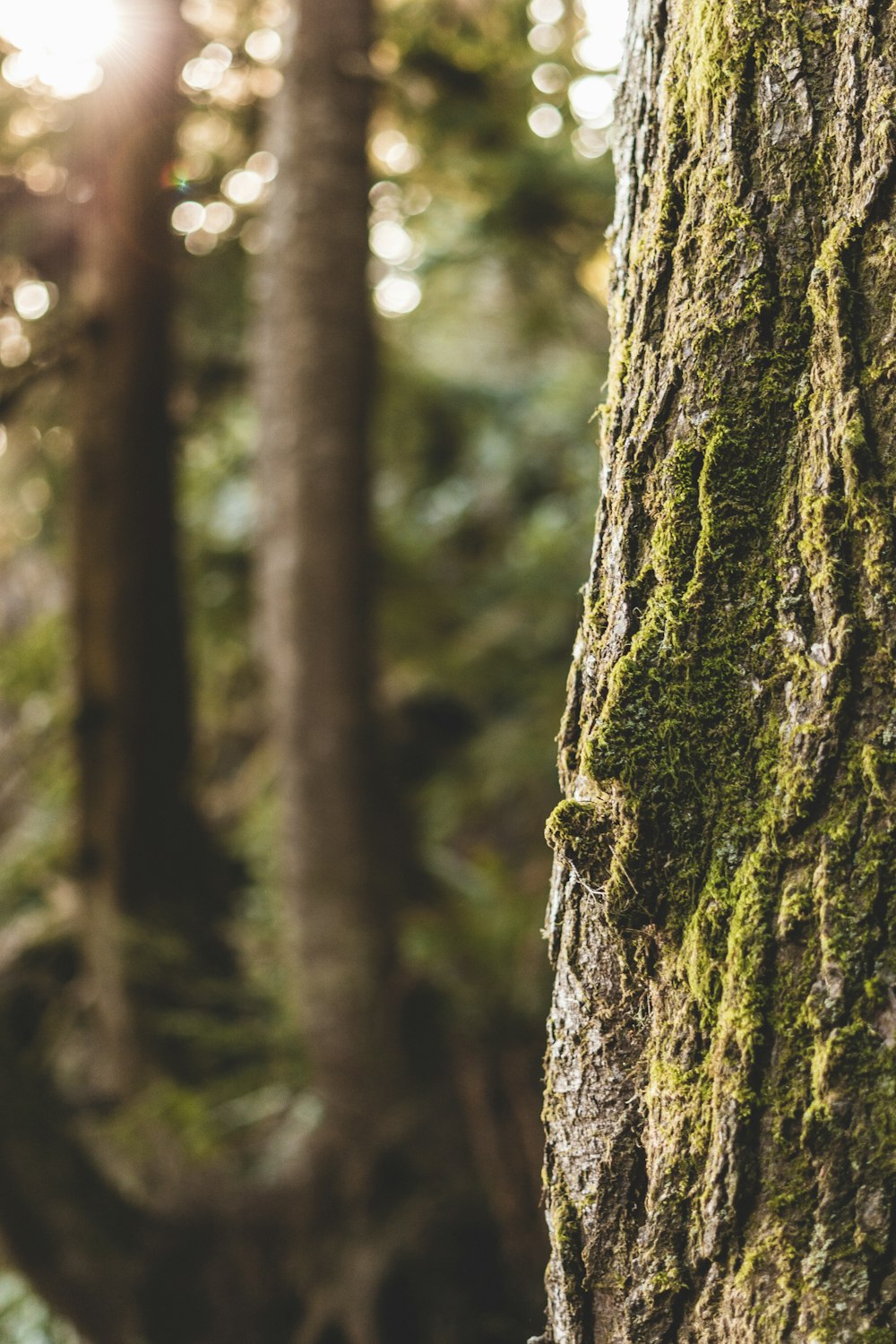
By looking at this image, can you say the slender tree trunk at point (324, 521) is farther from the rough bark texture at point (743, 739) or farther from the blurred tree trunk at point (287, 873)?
the rough bark texture at point (743, 739)

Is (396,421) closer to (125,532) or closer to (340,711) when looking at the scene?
(125,532)

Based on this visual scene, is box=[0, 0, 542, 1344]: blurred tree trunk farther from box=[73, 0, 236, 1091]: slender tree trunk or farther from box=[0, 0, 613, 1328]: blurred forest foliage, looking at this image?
box=[0, 0, 613, 1328]: blurred forest foliage

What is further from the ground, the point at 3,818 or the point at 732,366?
the point at 732,366

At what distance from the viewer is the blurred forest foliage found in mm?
5211

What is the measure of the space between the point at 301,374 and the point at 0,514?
344cm

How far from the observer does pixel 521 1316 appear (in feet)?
14.8

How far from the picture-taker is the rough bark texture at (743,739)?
1.07m

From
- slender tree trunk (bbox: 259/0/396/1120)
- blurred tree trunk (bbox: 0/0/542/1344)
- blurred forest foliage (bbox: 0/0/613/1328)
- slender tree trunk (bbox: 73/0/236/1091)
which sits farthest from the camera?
blurred forest foliage (bbox: 0/0/613/1328)

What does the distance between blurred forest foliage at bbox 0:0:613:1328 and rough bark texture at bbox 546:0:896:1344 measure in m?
3.82

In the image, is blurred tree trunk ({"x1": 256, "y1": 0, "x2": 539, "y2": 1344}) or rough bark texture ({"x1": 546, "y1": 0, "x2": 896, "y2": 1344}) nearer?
rough bark texture ({"x1": 546, "y1": 0, "x2": 896, "y2": 1344})

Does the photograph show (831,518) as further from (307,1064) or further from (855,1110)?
(307,1064)

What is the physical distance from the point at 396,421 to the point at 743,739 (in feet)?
20.1

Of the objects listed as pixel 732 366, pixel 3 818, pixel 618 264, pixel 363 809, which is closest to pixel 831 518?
pixel 732 366

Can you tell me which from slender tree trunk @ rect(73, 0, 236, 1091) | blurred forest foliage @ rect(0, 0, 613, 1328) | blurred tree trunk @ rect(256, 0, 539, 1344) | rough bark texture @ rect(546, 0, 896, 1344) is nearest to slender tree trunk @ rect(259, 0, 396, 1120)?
blurred tree trunk @ rect(256, 0, 539, 1344)
